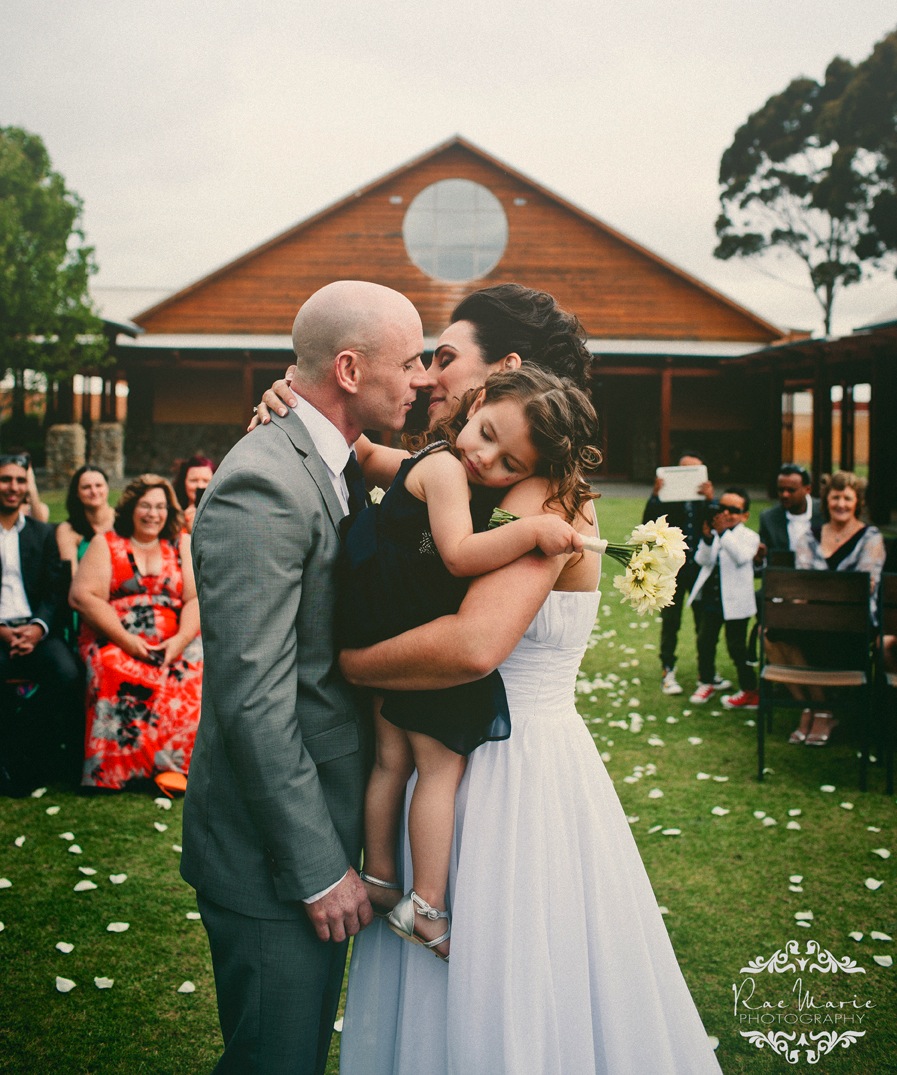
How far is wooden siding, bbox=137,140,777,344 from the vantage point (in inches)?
1056

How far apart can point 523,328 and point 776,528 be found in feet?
20.9

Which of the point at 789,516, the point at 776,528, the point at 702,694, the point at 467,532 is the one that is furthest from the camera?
the point at 789,516

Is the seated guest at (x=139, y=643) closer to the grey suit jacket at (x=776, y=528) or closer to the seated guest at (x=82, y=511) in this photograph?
the seated guest at (x=82, y=511)

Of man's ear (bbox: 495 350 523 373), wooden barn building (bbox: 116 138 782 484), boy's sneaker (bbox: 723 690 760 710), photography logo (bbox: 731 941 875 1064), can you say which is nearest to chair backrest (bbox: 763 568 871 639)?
boy's sneaker (bbox: 723 690 760 710)

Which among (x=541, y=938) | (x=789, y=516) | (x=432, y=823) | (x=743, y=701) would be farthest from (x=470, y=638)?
(x=789, y=516)

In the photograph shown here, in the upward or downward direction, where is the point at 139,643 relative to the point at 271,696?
downward

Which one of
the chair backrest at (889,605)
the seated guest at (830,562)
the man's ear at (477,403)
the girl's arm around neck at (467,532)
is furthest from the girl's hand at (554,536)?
the seated guest at (830,562)

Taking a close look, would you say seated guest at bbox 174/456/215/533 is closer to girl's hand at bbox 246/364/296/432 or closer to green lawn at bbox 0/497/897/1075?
green lawn at bbox 0/497/897/1075

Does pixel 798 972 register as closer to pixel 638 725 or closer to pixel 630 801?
pixel 630 801

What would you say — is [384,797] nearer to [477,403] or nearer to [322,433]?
[322,433]

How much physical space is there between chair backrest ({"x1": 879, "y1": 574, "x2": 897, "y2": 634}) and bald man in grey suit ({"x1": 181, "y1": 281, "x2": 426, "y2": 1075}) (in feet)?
17.2

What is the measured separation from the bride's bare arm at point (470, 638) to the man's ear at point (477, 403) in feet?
1.61

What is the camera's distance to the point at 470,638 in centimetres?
196

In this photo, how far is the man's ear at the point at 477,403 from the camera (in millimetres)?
2305
